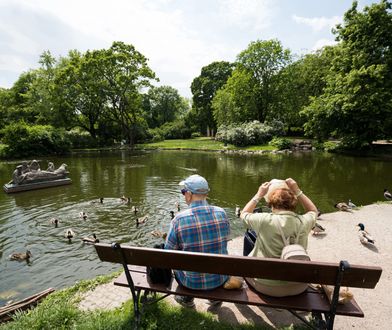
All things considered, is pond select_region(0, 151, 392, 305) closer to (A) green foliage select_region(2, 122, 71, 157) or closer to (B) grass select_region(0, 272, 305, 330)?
(B) grass select_region(0, 272, 305, 330)

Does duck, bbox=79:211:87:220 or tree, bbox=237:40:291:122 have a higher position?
tree, bbox=237:40:291:122

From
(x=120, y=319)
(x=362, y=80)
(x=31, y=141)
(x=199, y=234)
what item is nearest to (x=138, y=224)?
(x=120, y=319)

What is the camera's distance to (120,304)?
14.3 ft

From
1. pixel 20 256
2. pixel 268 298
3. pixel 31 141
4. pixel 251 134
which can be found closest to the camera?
pixel 268 298

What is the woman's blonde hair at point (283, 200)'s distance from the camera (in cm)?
299

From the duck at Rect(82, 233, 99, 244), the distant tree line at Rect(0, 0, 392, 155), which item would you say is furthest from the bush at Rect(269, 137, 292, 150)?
the duck at Rect(82, 233, 99, 244)

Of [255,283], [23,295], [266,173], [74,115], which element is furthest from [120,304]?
[74,115]

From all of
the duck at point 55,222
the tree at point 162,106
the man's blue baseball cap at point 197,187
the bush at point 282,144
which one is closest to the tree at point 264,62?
the bush at point 282,144

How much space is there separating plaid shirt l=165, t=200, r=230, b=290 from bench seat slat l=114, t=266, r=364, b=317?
Answer: 103 millimetres

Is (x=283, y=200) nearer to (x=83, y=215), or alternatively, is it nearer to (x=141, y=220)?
(x=141, y=220)

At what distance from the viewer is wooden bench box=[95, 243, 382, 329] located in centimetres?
260

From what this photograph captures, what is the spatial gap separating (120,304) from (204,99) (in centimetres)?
5932

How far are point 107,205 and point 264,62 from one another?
39.1 metres

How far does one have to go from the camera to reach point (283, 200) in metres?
2.99
